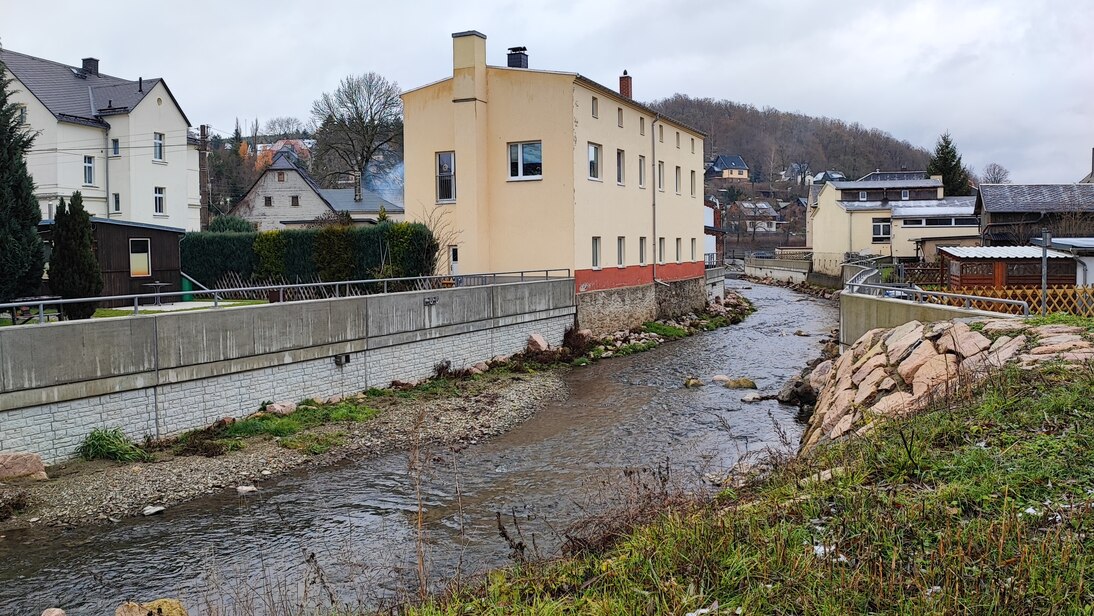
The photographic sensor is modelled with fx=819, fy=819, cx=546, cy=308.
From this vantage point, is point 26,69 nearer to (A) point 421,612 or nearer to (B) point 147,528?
(B) point 147,528

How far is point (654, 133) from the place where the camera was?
123 ft

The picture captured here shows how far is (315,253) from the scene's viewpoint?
2858cm

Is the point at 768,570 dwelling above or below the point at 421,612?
above

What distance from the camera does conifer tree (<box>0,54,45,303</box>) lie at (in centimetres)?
1748

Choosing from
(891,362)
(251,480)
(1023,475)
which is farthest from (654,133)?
(1023,475)

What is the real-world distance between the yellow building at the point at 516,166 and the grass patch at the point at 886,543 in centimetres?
2212

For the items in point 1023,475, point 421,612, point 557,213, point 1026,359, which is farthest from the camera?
point 557,213

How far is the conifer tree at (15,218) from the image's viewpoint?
1748 cm

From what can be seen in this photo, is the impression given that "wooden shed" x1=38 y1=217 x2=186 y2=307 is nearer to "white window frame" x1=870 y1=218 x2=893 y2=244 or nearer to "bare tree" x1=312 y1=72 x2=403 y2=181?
"bare tree" x1=312 y1=72 x2=403 y2=181

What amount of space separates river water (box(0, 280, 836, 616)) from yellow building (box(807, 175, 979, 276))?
154 feet

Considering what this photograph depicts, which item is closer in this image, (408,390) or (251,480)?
(251,480)

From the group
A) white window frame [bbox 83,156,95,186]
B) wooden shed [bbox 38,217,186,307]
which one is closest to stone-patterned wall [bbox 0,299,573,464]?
wooden shed [bbox 38,217,186,307]

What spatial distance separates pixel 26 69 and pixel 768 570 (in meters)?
44.2

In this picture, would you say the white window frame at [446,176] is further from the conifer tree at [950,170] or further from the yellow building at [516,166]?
the conifer tree at [950,170]
